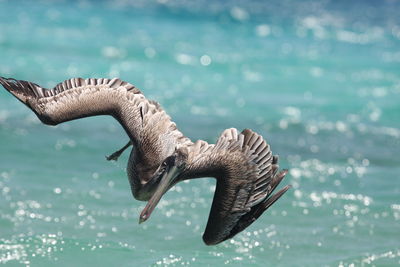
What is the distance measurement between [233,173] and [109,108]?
1249mm

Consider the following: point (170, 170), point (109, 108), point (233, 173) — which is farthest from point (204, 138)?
point (170, 170)

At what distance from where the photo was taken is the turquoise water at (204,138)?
10.7 m

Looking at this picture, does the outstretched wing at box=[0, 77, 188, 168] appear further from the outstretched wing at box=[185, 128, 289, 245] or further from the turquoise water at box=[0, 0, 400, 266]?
the turquoise water at box=[0, 0, 400, 266]

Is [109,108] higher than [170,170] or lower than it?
higher

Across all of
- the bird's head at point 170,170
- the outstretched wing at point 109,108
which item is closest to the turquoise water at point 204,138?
the outstretched wing at point 109,108

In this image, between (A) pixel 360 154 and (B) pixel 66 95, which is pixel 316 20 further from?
(B) pixel 66 95

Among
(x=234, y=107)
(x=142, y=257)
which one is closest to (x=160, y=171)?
(x=142, y=257)

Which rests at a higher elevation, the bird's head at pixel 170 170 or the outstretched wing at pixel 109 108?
the outstretched wing at pixel 109 108

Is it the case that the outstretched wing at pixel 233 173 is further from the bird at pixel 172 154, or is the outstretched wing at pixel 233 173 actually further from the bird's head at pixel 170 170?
the bird's head at pixel 170 170

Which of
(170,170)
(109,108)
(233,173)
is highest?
(109,108)

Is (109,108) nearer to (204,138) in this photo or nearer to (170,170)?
(170,170)

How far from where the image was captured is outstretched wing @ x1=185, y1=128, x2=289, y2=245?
718 centimetres

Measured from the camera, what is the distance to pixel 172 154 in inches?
285

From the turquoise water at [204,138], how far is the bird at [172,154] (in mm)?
2596
